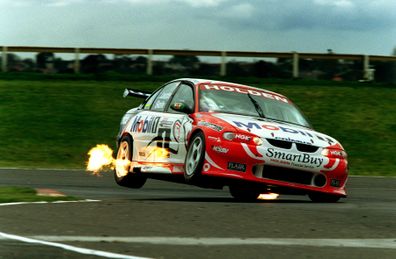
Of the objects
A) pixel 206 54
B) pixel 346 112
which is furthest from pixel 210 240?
pixel 206 54

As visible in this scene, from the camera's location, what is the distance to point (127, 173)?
1306 centimetres

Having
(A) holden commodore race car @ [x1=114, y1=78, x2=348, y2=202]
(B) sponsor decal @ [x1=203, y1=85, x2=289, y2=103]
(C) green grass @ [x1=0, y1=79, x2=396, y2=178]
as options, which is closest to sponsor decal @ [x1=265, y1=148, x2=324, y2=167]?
(A) holden commodore race car @ [x1=114, y1=78, x2=348, y2=202]

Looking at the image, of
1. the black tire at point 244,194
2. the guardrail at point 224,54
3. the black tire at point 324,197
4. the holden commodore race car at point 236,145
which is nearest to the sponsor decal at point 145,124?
the holden commodore race car at point 236,145

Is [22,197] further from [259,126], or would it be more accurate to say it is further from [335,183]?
[335,183]

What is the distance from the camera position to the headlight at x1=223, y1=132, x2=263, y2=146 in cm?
1045

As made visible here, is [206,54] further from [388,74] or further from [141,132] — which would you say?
[141,132]

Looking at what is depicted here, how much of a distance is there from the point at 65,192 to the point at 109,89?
15.8m

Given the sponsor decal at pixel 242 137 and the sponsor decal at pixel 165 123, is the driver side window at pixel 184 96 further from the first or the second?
the sponsor decal at pixel 242 137

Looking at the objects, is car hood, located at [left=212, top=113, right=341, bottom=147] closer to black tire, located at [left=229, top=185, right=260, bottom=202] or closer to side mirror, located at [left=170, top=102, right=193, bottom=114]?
side mirror, located at [left=170, top=102, right=193, bottom=114]

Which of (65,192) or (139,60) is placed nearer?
(65,192)

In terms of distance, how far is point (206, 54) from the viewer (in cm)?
3042

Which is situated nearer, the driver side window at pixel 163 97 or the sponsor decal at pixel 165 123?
the sponsor decal at pixel 165 123

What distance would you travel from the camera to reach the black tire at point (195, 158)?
34.7 feet

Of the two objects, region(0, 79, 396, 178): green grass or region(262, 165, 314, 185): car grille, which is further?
region(0, 79, 396, 178): green grass
